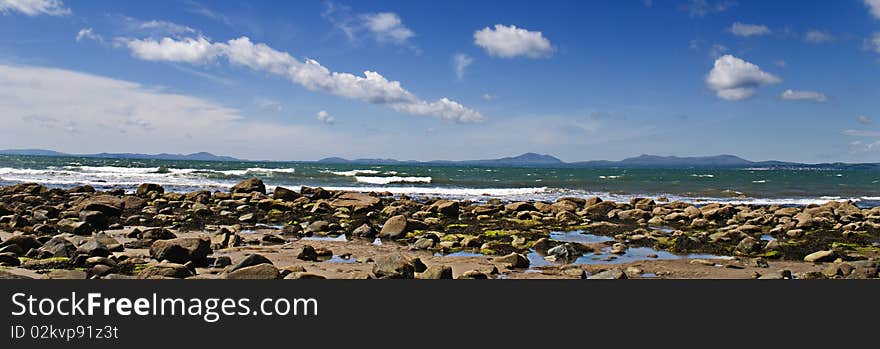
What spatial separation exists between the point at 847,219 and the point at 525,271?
51.6 feet

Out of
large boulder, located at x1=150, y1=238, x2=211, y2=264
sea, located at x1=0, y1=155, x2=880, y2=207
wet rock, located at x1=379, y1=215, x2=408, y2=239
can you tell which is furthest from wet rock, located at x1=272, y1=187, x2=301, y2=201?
large boulder, located at x1=150, y1=238, x2=211, y2=264

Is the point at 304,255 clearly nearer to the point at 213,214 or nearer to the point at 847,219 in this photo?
the point at 213,214

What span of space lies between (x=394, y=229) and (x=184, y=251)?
20.3 ft

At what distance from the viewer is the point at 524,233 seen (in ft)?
53.4

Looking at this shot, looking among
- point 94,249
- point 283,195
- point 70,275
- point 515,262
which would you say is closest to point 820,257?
point 515,262

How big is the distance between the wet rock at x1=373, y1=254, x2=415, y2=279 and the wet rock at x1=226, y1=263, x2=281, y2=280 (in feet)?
5.40

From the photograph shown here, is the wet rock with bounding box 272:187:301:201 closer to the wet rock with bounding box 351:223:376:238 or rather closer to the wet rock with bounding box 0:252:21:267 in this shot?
the wet rock with bounding box 351:223:376:238

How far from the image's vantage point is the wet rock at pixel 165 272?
832 cm

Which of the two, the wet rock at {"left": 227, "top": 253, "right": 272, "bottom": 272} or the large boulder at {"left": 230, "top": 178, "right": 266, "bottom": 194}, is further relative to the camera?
the large boulder at {"left": 230, "top": 178, "right": 266, "bottom": 194}

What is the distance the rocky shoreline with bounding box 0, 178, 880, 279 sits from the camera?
980cm

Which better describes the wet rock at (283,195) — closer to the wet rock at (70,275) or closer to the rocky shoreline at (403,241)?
the rocky shoreline at (403,241)

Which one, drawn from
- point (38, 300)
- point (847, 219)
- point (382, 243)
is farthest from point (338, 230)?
point (847, 219)

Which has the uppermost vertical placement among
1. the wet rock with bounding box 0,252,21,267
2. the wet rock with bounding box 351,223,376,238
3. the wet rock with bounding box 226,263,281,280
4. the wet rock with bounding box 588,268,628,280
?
the wet rock with bounding box 226,263,281,280

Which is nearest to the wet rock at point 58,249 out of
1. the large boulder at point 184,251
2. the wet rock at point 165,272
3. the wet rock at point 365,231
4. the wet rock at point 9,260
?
the wet rock at point 9,260
